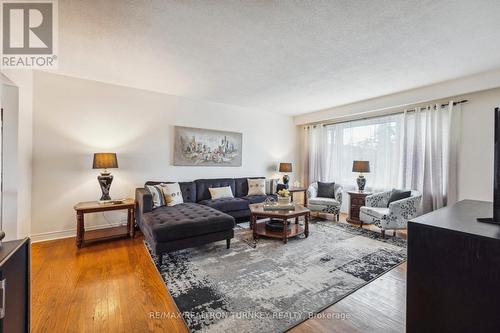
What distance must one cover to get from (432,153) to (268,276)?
3588mm

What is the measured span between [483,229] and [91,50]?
3.70m

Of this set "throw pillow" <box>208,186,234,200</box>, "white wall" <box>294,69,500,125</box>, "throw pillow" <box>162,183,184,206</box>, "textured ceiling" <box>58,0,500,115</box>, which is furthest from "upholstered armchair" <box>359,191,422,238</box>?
"throw pillow" <box>162,183,184,206</box>

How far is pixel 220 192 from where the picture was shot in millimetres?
4371

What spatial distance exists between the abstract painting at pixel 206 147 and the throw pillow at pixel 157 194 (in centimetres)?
85

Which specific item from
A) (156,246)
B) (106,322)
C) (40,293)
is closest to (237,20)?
(156,246)

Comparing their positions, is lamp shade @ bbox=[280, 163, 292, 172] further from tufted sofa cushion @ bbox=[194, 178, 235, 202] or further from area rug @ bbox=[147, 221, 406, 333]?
area rug @ bbox=[147, 221, 406, 333]

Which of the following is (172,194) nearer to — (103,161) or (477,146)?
(103,161)

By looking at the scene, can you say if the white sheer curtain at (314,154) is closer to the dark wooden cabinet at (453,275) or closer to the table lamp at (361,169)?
the table lamp at (361,169)

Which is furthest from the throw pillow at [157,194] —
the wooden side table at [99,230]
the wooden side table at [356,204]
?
the wooden side table at [356,204]

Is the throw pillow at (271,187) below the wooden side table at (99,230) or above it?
above

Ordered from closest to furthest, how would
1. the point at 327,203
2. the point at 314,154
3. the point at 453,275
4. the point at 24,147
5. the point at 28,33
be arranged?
the point at 453,275, the point at 28,33, the point at 24,147, the point at 327,203, the point at 314,154

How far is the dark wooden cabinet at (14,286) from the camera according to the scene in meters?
0.93

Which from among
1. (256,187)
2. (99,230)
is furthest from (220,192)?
(99,230)

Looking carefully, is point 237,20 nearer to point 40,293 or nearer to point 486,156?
point 40,293
